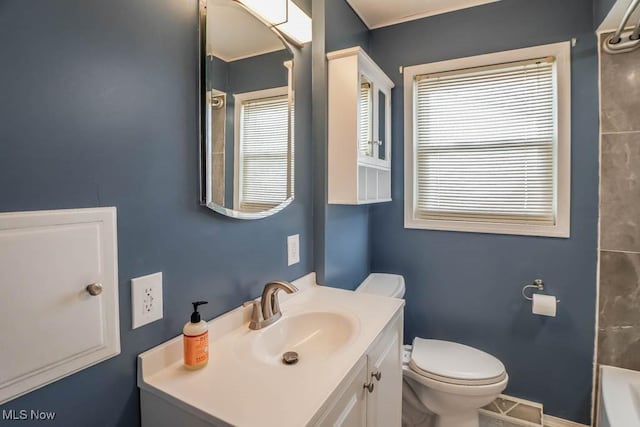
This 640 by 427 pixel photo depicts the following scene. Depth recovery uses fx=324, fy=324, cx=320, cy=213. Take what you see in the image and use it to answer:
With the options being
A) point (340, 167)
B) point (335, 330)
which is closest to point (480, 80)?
point (340, 167)

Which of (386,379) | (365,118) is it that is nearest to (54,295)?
(386,379)

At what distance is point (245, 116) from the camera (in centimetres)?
119

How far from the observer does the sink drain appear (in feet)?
3.60

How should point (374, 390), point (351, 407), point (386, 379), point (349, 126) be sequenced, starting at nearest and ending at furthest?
1. point (351, 407)
2. point (374, 390)
3. point (386, 379)
4. point (349, 126)

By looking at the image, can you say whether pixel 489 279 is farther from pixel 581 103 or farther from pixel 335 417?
pixel 335 417

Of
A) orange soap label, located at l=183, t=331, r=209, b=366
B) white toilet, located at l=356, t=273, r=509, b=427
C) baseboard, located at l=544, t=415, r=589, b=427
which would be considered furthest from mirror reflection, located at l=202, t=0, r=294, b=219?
baseboard, located at l=544, t=415, r=589, b=427

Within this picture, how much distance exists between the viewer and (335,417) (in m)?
0.83

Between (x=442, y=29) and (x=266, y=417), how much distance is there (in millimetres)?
2263

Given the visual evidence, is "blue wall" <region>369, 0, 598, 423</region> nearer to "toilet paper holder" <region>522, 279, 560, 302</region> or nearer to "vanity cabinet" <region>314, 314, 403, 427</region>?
Answer: "toilet paper holder" <region>522, 279, 560, 302</region>

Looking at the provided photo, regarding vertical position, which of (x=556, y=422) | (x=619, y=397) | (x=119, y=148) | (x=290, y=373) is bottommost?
(x=556, y=422)

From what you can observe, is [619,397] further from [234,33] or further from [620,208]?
[234,33]

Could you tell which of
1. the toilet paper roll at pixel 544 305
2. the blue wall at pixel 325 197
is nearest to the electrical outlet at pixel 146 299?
the blue wall at pixel 325 197

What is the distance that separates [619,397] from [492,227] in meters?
0.96

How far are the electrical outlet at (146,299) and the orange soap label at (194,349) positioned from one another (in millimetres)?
109
